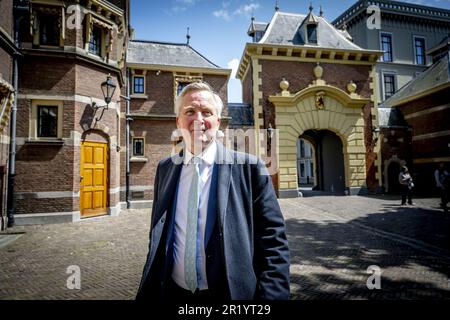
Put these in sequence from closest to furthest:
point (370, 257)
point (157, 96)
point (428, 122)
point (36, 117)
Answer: point (370, 257)
point (36, 117)
point (157, 96)
point (428, 122)

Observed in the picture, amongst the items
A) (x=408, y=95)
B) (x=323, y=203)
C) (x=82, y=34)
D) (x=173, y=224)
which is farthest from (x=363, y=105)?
(x=173, y=224)

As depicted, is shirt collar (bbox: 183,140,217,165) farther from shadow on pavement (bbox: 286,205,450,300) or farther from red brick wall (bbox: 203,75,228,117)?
red brick wall (bbox: 203,75,228,117)

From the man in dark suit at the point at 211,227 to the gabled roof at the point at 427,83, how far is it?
19.3m

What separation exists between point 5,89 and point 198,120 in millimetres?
9324

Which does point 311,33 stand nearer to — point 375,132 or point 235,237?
point 375,132

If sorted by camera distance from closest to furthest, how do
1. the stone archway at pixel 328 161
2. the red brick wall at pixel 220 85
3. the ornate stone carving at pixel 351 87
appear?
the red brick wall at pixel 220 85 < the ornate stone carving at pixel 351 87 < the stone archway at pixel 328 161

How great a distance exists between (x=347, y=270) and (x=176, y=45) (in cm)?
1577

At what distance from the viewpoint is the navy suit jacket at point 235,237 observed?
65.1 inches

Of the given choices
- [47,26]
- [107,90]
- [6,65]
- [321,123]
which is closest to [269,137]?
[321,123]

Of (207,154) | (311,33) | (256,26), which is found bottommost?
(207,154)

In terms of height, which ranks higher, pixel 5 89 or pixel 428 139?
pixel 5 89

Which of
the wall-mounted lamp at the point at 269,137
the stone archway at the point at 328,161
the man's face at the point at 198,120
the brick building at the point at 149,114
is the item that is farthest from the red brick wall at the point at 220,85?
the man's face at the point at 198,120

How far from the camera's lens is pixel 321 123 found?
1529cm

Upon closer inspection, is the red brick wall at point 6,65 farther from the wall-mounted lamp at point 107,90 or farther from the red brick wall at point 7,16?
the wall-mounted lamp at point 107,90
